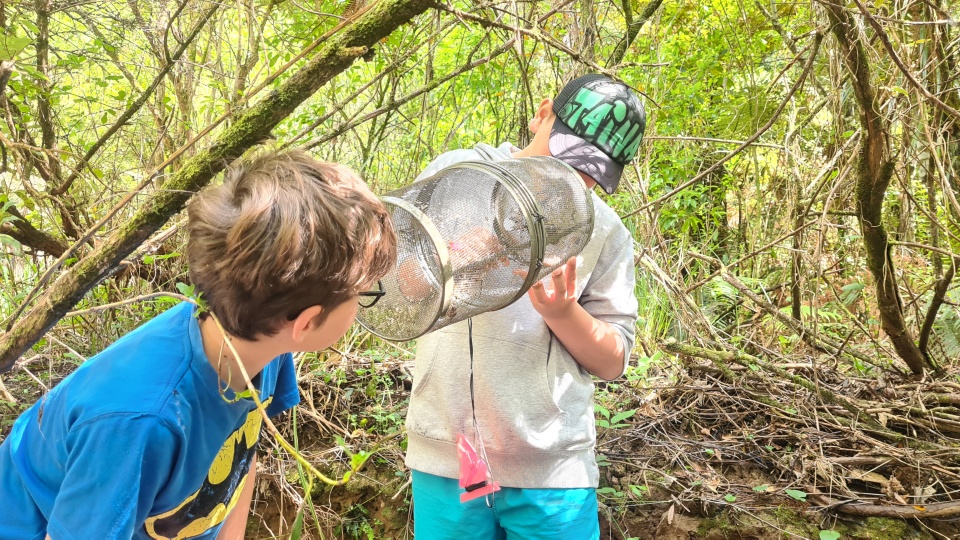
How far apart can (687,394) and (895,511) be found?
3.02 ft

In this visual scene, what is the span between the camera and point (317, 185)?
1.13 metres

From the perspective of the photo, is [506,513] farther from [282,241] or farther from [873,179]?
[873,179]

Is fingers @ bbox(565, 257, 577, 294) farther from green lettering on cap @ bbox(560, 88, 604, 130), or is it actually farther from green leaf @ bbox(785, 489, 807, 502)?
green leaf @ bbox(785, 489, 807, 502)

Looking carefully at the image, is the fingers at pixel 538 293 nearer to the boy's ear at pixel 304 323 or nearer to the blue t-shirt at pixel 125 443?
the boy's ear at pixel 304 323

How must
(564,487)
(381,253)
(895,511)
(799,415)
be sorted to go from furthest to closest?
(799,415) < (895,511) < (564,487) < (381,253)

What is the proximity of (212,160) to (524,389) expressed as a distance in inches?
39.7

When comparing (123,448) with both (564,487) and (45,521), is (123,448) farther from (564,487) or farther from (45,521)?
(564,487)

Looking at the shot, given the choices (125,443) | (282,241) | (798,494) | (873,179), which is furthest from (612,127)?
(798,494)

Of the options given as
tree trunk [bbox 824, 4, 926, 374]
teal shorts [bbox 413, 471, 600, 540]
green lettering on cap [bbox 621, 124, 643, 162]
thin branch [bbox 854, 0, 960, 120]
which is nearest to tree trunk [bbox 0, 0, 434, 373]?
green lettering on cap [bbox 621, 124, 643, 162]

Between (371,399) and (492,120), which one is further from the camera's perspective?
(492,120)

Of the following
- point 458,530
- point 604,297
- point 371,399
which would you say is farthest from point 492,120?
point 458,530

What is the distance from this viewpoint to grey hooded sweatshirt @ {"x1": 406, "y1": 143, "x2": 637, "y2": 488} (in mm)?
1579

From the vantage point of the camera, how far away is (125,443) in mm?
1055

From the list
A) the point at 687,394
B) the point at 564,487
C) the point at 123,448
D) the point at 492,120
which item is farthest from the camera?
the point at 492,120
